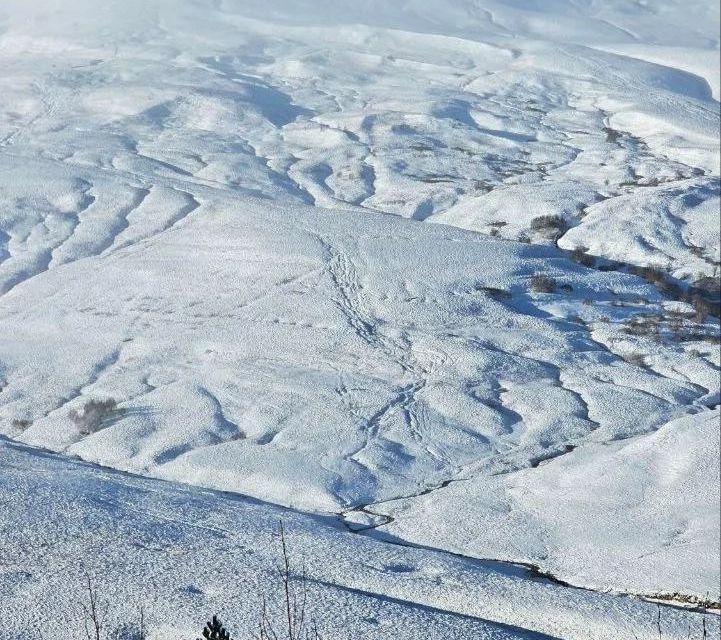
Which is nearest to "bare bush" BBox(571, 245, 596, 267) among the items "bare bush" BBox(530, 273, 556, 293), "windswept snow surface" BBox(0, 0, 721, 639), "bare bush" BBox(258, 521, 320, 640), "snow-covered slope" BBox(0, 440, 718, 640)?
"windswept snow surface" BBox(0, 0, 721, 639)

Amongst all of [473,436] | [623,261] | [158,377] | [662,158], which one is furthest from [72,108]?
[473,436]

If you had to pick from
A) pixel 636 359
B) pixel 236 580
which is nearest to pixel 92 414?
pixel 236 580

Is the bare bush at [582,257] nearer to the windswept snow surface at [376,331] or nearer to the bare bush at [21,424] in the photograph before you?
the windswept snow surface at [376,331]

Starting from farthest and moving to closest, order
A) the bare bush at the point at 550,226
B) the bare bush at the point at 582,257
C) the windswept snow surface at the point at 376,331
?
the bare bush at the point at 550,226 → the bare bush at the point at 582,257 → the windswept snow surface at the point at 376,331

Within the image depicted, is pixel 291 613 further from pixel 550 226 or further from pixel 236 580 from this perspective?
pixel 550 226

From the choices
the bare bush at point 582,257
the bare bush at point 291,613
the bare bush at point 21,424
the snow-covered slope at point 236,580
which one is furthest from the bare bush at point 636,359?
the bare bush at point 291,613

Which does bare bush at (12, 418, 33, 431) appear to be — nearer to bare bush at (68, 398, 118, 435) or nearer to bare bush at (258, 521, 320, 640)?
bare bush at (68, 398, 118, 435)
